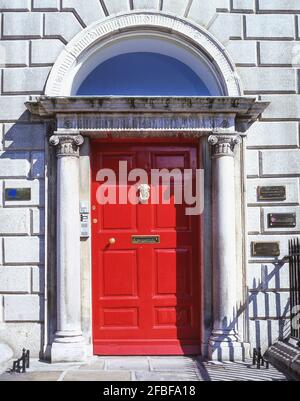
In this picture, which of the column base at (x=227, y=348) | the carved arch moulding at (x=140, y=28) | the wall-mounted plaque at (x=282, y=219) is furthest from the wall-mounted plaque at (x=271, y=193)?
the column base at (x=227, y=348)

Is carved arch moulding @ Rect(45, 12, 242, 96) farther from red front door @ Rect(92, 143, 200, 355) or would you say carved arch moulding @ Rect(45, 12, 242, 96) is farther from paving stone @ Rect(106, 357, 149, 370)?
paving stone @ Rect(106, 357, 149, 370)

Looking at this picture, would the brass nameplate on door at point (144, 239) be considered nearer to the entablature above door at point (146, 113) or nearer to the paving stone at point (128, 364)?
the entablature above door at point (146, 113)

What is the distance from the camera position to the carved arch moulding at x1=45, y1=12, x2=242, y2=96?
21.0 feet

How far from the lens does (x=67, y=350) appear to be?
6008 mm

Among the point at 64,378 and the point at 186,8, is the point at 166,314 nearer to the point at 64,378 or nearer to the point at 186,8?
the point at 64,378

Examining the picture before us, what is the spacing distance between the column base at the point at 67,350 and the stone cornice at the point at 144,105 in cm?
270

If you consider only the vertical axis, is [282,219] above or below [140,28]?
below

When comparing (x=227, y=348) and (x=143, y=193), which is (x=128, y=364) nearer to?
(x=227, y=348)

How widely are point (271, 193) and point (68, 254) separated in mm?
2600

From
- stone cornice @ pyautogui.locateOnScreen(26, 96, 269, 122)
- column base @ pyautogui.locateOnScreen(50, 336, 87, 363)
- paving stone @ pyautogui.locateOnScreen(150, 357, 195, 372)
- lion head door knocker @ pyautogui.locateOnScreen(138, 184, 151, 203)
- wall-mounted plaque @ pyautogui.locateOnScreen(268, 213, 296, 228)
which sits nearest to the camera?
paving stone @ pyautogui.locateOnScreen(150, 357, 195, 372)

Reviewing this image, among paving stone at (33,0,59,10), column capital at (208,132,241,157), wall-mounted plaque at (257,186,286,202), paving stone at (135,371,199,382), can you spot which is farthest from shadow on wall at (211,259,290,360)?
paving stone at (33,0,59,10)

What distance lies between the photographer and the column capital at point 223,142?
625 cm

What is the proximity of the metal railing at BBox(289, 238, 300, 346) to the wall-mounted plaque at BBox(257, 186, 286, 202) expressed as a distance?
57cm

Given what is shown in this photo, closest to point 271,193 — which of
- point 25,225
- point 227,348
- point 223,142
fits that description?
point 223,142
